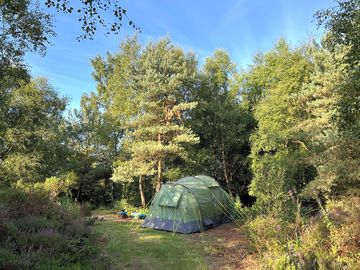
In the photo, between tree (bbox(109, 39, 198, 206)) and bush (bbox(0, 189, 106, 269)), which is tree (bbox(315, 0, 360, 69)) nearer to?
bush (bbox(0, 189, 106, 269))

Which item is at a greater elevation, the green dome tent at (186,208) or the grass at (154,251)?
the green dome tent at (186,208)

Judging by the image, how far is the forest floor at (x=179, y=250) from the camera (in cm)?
634

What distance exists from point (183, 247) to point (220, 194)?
4.64m

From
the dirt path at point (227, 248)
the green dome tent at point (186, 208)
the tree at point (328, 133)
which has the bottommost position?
the dirt path at point (227, 248)

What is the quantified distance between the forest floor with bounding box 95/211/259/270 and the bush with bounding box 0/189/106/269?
90 cm

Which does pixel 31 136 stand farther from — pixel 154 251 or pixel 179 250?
pixel 179 250

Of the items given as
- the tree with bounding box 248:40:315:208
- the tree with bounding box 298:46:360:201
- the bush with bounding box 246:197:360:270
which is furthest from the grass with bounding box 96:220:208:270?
the tree with bounding box 248:40:315:208

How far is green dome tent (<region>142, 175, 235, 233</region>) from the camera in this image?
415 inches

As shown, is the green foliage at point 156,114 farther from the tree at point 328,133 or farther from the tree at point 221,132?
the tree at point 328,133

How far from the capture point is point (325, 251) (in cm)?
482

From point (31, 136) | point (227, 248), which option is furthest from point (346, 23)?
point (31, 136)

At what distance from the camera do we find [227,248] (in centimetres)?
784

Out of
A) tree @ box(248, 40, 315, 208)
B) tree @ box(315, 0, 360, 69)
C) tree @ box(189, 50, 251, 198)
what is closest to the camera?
tree @ box(315, 0, 360, 69)

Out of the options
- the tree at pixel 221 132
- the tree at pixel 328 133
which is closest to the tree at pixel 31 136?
the tree at pixel 221 132
